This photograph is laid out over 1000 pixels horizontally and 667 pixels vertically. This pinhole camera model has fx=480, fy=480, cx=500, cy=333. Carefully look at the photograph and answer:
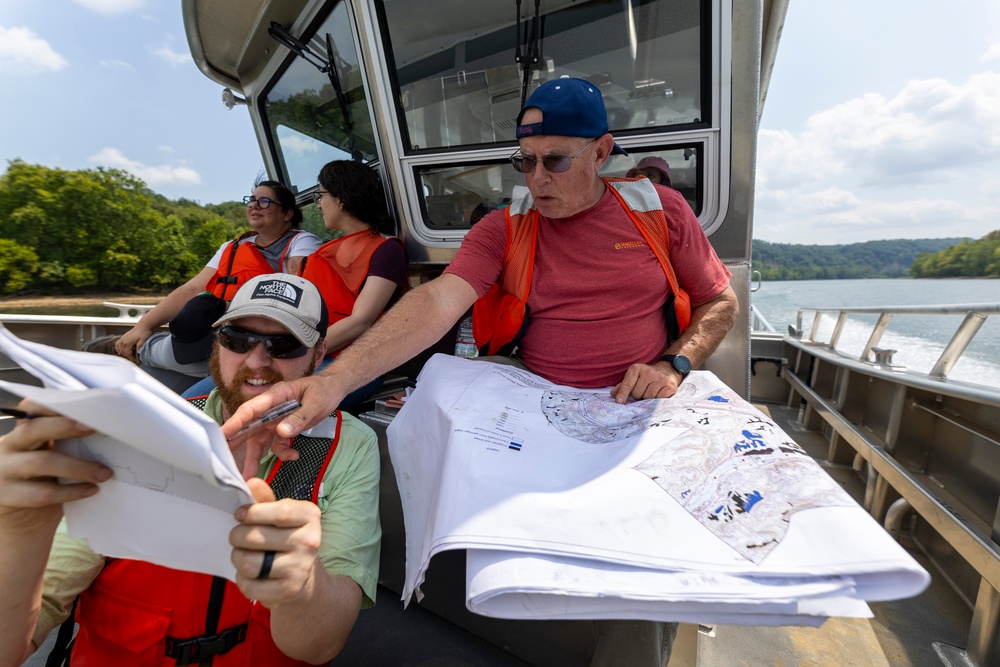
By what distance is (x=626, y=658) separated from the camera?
1.10 meters

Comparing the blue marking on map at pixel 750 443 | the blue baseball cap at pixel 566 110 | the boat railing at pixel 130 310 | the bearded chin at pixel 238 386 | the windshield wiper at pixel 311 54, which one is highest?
the windshield wiper at pixel 311 54

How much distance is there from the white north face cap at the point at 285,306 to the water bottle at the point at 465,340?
76cm

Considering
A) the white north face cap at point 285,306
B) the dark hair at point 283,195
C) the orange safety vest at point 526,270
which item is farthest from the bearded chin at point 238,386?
the dark hair at point 283,195

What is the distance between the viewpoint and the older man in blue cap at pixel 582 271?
5.07ft

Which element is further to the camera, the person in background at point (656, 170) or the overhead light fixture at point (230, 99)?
the overhead light fixture at point (230, 99)

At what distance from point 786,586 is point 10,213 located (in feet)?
157

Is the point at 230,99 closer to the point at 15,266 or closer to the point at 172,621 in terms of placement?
the point at 172,621

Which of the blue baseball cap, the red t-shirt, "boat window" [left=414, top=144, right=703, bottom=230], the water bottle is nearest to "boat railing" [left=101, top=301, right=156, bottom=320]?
"boat window" [left=414, top=144, right=703, bottom=230]

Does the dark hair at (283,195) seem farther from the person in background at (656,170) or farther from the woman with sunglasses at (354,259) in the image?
the person in background at (656,170)

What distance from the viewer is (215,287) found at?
9.30 ft

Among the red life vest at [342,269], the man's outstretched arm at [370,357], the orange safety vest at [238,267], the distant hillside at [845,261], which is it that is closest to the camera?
the man's outstretched arm at [370,357]

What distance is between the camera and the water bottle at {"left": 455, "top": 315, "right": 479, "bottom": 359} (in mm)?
2123

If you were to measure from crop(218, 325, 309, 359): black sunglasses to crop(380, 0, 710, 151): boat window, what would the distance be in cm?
174

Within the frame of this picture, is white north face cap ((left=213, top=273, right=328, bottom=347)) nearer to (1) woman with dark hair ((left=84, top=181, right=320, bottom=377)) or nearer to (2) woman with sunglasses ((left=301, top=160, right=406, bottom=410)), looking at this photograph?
(2) woman with sunglasses ((left=301, top=160, right=406, bottom=410))
